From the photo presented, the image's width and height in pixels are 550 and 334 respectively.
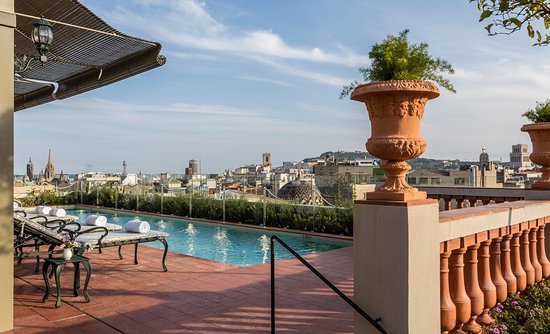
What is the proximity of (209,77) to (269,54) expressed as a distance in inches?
217

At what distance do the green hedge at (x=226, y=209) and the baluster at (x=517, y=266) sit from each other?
6.88 meters

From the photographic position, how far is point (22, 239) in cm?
613

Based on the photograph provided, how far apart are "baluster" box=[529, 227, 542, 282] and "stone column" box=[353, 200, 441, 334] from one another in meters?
1.77

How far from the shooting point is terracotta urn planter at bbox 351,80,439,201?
7.87 feet

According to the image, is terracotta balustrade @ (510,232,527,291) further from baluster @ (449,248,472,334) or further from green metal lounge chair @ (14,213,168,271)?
green metal lounge chair @ (14,213,168,271)

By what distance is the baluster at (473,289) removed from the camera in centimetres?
288

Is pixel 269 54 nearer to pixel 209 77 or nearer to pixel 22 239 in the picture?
pixel 209 77

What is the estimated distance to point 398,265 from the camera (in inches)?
92.0

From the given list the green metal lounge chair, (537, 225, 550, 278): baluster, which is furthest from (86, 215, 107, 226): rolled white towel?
(537, 225, 550, 278): baluster

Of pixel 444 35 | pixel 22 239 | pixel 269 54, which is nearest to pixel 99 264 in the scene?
pixel 22 239

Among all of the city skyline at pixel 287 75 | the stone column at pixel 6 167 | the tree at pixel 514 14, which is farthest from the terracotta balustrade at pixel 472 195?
the stone column at pixel 6 167

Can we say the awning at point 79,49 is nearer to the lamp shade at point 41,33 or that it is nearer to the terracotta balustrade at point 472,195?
the lamp shade at point 41,33

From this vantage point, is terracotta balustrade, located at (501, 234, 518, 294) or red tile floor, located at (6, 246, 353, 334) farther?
red tile floor, located at (6, 246, 353, 334)

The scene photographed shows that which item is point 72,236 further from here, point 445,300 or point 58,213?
point 445,300
